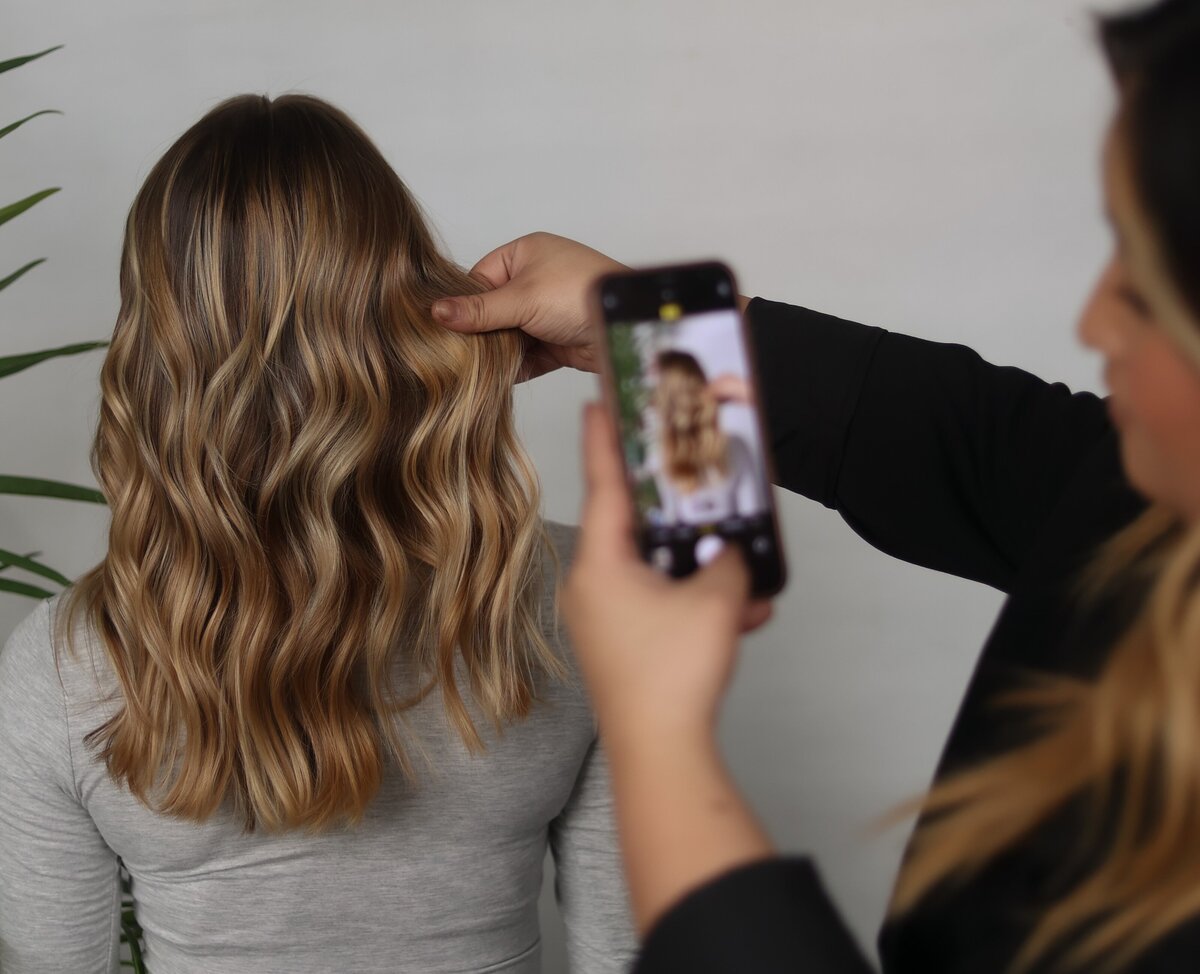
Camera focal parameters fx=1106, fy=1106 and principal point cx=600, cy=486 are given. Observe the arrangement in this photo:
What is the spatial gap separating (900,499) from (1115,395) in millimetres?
437

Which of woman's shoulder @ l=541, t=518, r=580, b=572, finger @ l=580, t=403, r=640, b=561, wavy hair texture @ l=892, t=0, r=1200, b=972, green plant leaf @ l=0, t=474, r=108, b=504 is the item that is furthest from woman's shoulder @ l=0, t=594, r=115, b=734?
wavy hair texture @ l=892, t=0, r=1200, b=972

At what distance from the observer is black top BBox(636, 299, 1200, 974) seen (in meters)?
0.43

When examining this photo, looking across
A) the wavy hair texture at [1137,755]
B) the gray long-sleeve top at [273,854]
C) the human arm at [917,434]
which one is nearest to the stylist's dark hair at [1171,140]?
the wavy hair texture at [1137,755]

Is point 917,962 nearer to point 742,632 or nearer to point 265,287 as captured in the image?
point 742,632

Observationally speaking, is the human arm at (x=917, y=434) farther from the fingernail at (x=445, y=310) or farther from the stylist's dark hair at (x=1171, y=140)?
the stylist's dark hair at (x=1171, y=140)

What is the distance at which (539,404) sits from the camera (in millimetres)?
1834

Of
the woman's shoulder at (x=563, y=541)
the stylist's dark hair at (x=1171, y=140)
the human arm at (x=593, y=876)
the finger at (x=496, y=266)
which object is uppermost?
the stylist's dark hair at (x=1171, y=140)

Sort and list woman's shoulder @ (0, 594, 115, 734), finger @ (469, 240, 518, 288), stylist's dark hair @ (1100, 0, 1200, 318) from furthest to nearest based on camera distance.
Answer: finger @ (469, 240, 518, 288) → woman's shoulder @ (0, 594, 115, 734) → stylist's dark hair @ (1100, 0, 1200, 318)

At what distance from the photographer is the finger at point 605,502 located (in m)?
0.52

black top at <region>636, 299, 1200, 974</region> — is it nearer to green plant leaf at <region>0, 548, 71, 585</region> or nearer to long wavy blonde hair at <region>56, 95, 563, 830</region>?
long wavy blonde hair at <region>56, 95, 563, 830</region>

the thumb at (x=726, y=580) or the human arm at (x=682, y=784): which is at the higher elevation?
the thumb at (x=726, y=580)

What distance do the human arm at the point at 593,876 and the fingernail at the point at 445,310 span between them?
17.4 inches

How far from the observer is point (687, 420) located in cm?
60

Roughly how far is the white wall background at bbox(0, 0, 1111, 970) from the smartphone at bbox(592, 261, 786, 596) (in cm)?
116
